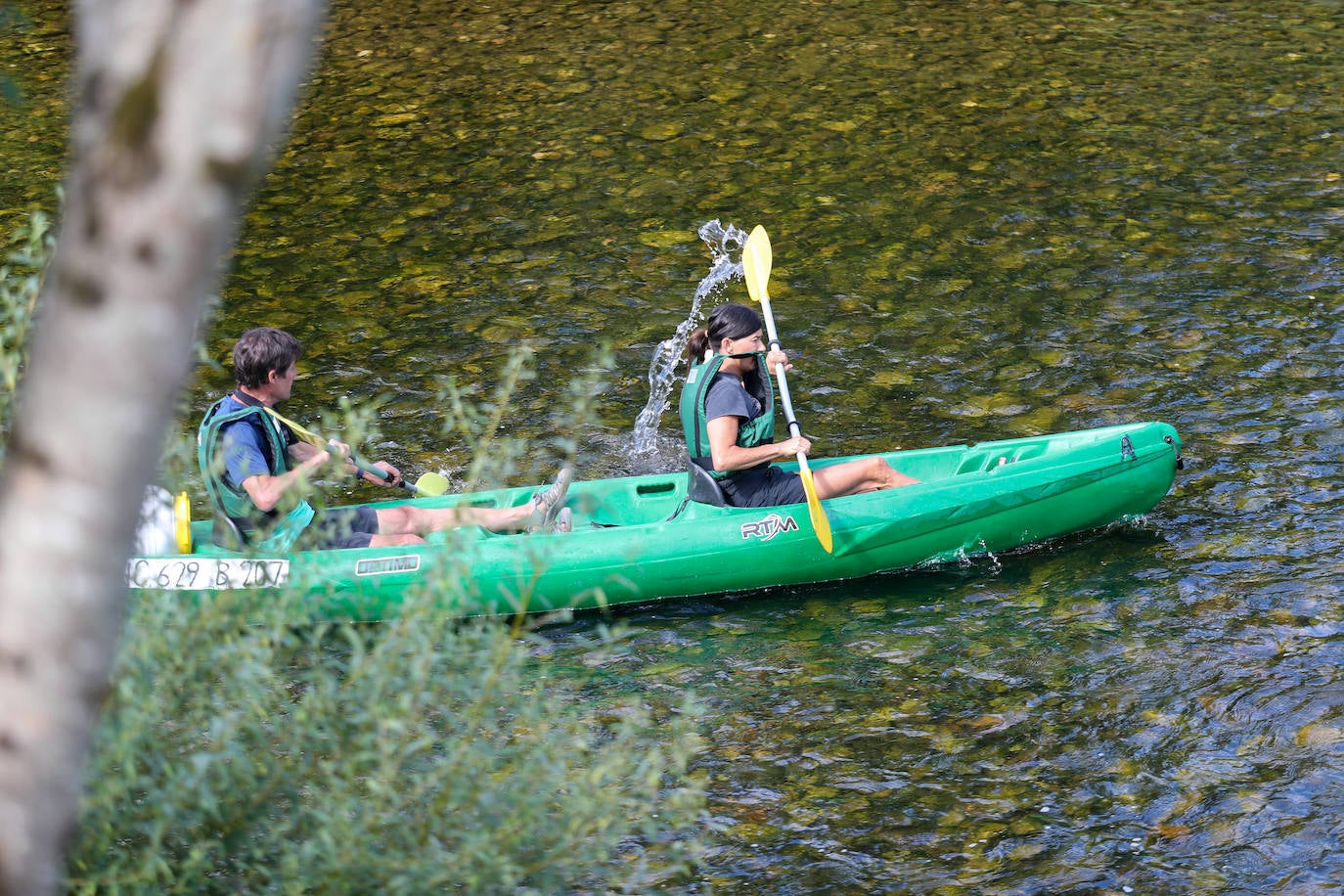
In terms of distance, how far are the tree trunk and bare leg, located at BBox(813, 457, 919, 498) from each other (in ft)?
14.8

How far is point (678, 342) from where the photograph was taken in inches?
326

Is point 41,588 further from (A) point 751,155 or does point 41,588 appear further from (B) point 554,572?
(A) point 751,155

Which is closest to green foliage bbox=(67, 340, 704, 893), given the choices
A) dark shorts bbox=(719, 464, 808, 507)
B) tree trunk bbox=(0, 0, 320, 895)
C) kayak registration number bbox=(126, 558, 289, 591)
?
tree trunk bbox=(0, 0, 320, 895)

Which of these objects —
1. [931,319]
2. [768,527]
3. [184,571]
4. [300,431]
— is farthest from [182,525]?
[931,319]

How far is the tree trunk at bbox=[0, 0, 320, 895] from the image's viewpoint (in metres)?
2.03

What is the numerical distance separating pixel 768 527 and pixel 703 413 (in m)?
0.55

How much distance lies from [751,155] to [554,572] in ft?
18.5

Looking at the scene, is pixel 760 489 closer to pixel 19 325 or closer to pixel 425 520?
pixel 425 520

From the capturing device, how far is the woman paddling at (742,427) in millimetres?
6184

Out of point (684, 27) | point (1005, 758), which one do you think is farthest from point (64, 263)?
point (684, 27)

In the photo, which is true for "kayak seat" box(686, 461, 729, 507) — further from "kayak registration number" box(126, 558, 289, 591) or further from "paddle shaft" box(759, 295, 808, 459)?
"kayak registration number" box(126, 558, 289, 591)

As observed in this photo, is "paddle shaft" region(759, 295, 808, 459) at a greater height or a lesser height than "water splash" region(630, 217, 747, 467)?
lesser

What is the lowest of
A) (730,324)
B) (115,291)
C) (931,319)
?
(115,291)

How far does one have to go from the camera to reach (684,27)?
1366cm
